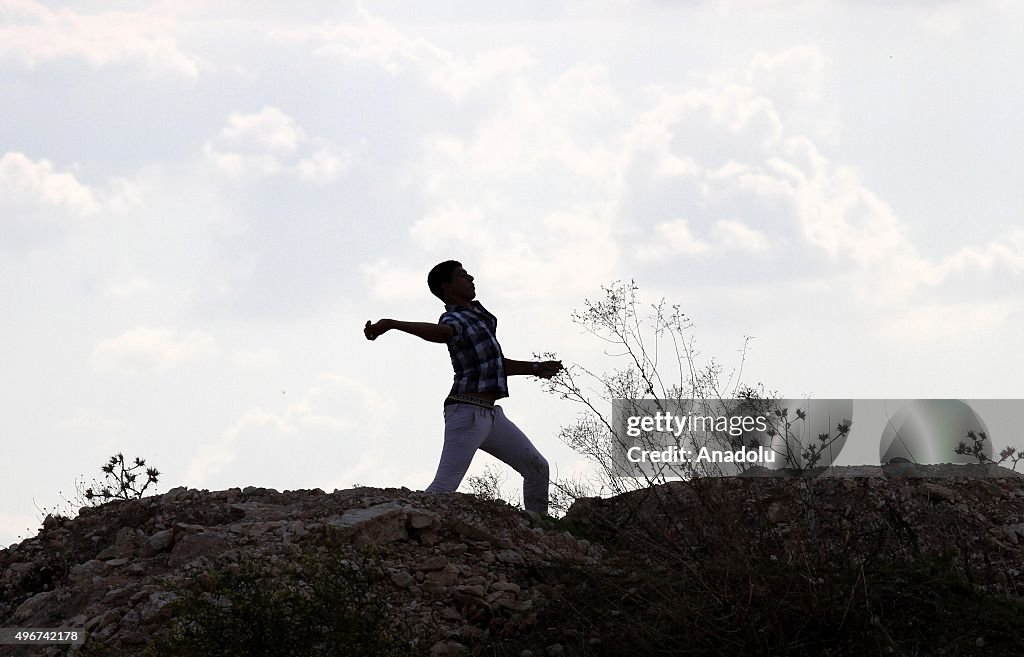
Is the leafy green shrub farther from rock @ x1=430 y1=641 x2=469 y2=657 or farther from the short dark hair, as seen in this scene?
the short dark hair

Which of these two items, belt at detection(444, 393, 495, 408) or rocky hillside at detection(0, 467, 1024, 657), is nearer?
rocky hillside at detection(0, 467, 1024, 657)

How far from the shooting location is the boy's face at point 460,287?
8.11m

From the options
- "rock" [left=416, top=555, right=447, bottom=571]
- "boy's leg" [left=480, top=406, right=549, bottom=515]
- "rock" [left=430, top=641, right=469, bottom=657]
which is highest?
"boy's leg" [left=480, top=406, right=549, bottom=515]

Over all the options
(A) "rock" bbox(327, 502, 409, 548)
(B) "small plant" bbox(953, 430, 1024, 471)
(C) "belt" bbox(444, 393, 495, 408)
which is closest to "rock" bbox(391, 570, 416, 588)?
(A) "rock" bbox(327, 502, 409, 548)

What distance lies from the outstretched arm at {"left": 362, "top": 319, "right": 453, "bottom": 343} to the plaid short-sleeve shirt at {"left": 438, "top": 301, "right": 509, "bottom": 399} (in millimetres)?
112

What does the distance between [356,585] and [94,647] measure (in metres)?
1.39

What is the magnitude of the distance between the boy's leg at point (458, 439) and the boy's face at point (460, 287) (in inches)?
32.3

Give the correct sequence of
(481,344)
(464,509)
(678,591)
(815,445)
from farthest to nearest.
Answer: (815,445), (481,344), (464,509), (678,591)

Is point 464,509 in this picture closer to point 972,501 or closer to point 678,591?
point 678,591

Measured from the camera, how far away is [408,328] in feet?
24.5

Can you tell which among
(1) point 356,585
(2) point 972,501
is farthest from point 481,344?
(2) point 972,501

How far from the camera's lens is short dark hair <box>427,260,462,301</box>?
26.8 ft

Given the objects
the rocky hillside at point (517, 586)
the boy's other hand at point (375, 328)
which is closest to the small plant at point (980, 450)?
the rocky hillside at point (517, 586)

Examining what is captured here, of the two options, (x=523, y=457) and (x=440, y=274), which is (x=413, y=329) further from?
(x=523, y=457)
